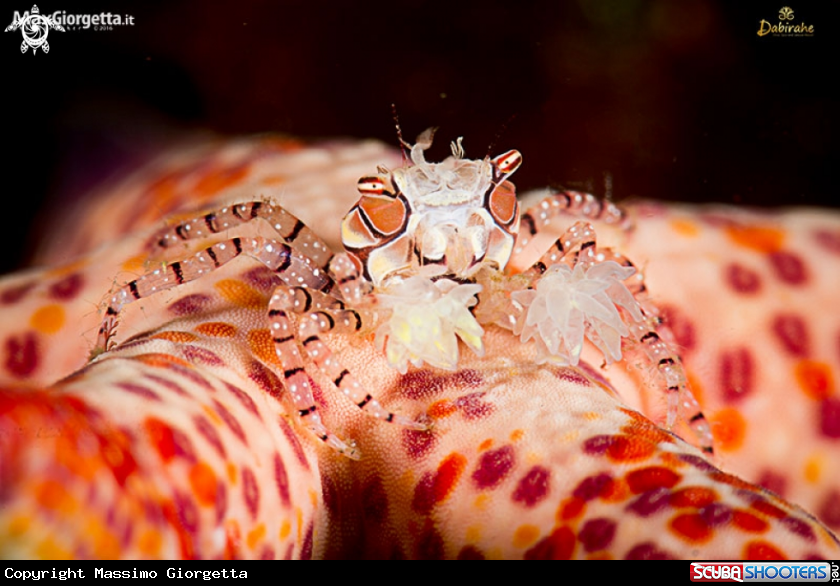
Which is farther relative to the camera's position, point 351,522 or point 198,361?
point 351,522

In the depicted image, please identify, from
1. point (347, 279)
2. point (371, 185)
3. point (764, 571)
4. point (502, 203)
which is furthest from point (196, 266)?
point (764, 571)

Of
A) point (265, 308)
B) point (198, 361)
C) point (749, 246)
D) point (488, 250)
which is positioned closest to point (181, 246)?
point (265, 308)

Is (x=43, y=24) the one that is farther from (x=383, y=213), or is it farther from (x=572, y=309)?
(x=572, y=309)

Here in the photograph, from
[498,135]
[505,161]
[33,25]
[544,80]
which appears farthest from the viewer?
[544,80]

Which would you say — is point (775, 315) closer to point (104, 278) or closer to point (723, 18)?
point (723, 18)

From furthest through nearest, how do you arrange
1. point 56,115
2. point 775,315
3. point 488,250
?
point 56,115, point 775,315, point 488,250

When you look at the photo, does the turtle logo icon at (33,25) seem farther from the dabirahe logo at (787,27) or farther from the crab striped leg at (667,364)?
the dabirahe logo at (787,27)

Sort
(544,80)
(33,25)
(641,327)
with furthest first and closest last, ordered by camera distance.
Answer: (544,80), (33,25), (641,327)
